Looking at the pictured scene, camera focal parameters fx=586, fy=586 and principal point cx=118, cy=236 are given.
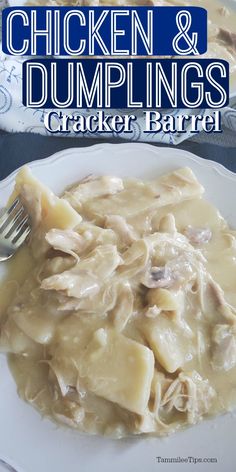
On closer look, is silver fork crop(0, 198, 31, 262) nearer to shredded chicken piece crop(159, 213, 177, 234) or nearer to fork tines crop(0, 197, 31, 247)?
fork tines crop(0, 197, 31, 247)

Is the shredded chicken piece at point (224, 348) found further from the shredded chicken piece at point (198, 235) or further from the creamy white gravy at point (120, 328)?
the shredded chicken piece at point (198, 235)

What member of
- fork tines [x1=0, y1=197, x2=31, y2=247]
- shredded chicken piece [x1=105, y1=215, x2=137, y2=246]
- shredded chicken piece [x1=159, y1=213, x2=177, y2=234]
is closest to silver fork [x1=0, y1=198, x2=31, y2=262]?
fork tines [x1=0, y1=197, x2=31, y2=247]

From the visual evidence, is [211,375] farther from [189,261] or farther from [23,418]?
[23,418]

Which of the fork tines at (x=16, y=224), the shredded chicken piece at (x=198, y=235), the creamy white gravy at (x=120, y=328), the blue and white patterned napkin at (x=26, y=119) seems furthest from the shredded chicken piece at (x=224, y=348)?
the blue and white patterned napkin at (x=26, y=119)

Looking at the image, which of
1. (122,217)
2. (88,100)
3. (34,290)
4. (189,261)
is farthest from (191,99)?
(34,290)

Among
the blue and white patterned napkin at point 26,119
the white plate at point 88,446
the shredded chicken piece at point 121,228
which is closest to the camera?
the white plate at point 88,446

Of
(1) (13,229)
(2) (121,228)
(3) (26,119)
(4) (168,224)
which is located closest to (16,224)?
(1) (13,229)

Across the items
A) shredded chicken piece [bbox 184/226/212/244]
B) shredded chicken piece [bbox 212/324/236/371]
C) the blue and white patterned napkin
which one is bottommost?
shredded chicken piece [bbox 212/324/236/371]

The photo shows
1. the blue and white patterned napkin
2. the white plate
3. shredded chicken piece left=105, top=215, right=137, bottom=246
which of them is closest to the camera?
the white plate
